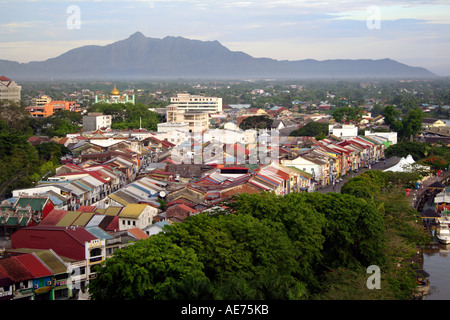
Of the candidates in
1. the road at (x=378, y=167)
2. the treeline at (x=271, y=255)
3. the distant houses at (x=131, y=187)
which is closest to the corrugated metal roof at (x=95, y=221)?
the distant houses at (x=131, y=187)

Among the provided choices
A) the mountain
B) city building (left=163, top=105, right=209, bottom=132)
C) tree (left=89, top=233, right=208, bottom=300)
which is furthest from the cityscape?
the mountain

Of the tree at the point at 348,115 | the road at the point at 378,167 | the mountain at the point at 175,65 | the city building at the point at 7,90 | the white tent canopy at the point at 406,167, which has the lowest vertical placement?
the road at the point at 378,167

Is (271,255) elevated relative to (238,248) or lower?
lower

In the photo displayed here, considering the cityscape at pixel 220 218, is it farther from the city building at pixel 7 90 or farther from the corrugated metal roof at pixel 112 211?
the city building at pixel 7 90

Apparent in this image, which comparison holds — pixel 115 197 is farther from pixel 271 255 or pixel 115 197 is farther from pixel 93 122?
pixel 93 122

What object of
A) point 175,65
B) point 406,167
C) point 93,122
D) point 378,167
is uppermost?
point 175,65

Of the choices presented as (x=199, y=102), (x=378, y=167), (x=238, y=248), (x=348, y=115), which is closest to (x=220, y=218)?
(x=238, y=248)

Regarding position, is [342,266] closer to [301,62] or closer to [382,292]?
[382,292]
